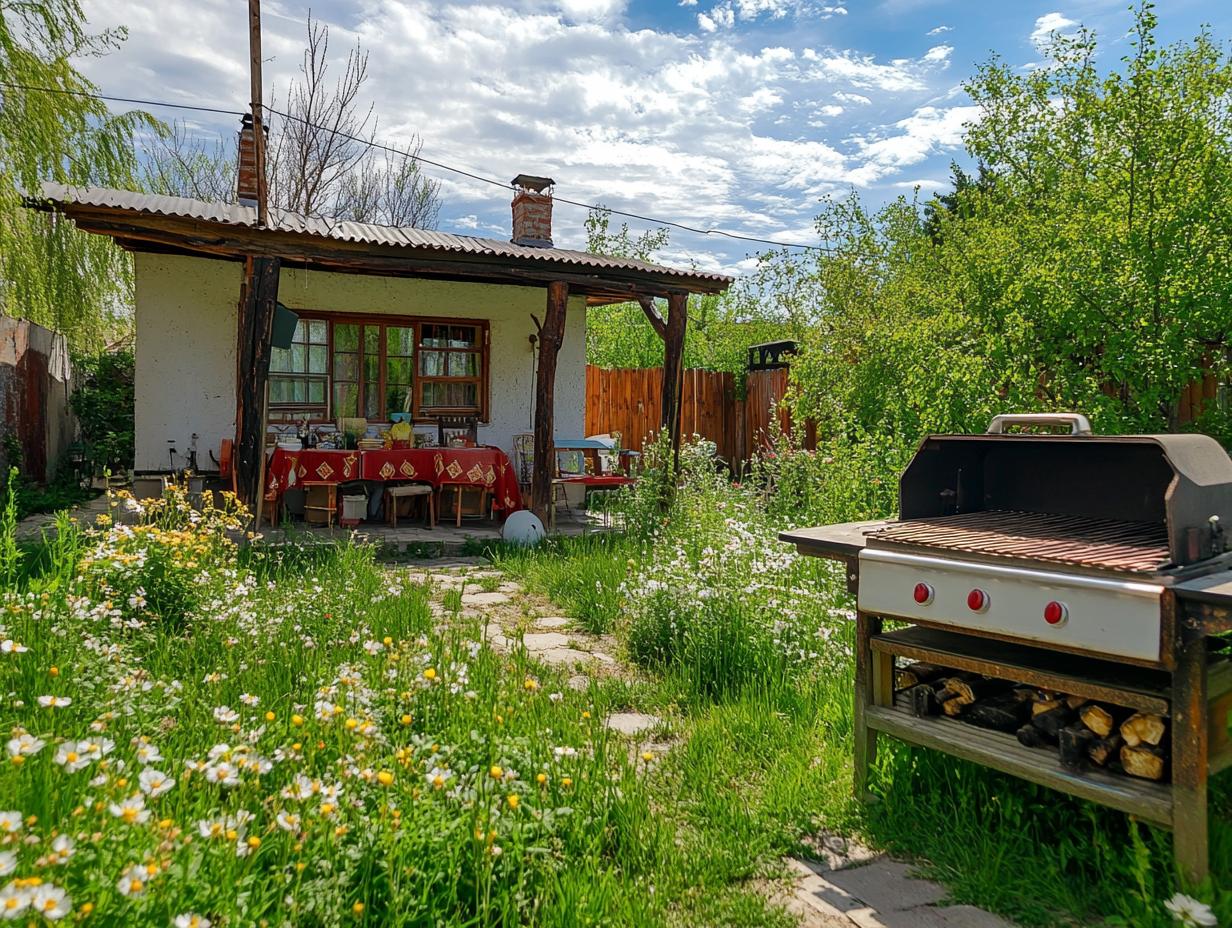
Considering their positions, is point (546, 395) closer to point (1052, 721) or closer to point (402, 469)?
point (402, 469)

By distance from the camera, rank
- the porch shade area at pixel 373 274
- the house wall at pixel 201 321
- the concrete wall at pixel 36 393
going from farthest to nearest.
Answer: the concrete wall at pixel 36 393
the house wall at pixel 201 321
the porch shade area at pixel 373 274

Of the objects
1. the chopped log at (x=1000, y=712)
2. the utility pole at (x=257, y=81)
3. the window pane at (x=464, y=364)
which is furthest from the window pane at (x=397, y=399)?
the chopped log at (x=1000, y=712)

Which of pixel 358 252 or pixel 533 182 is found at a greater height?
pixel 533 182

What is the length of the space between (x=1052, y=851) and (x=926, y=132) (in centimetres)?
1156

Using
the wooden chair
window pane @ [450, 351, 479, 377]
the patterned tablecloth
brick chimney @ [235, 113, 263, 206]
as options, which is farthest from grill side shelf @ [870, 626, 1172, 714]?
brick chimney @ [235, 113, 263, 206]

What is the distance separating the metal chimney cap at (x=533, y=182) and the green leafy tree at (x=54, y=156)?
19.2 ft

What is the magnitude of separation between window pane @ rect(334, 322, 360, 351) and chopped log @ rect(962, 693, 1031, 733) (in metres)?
8.56

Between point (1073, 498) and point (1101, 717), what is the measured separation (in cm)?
85

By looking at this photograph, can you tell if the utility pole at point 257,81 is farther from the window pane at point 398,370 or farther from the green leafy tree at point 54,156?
the green leafy tree at point 54,156

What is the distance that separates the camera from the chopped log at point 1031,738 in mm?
2303

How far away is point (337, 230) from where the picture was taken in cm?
779

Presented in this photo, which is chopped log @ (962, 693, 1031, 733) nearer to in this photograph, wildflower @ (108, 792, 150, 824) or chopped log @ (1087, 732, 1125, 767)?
chopped log @ (1087, 732, 1125, 767)

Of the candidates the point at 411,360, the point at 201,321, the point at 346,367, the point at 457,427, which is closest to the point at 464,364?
the point at 411,360

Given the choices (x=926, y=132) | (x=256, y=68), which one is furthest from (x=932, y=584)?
(x=926, y=132)
